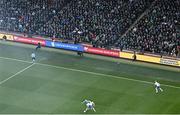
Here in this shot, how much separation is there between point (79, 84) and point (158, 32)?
13597mm

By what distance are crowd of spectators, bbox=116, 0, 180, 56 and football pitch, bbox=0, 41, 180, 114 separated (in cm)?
223

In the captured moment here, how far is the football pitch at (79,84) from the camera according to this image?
4678 centimetres

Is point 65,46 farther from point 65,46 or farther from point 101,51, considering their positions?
point 101,51

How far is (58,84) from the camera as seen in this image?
52375mm

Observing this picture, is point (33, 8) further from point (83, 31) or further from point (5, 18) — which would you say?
point (83, 31)

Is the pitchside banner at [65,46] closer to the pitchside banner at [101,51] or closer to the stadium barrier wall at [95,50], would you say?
the stadium barrier wall at [95,50]

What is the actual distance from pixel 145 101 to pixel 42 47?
21442 millimetres

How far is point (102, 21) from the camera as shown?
64.0 meters

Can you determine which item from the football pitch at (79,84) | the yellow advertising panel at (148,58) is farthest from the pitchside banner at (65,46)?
the yellow advertising panel at (148,58)

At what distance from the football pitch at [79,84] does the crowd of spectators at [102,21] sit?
284 cm


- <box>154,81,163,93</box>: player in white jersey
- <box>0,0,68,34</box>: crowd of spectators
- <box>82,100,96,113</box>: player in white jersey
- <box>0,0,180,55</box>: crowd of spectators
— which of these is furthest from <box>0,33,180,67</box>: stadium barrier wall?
<box>82,100,96,113</box>: player in white jersey

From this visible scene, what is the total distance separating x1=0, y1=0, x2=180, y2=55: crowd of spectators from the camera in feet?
194

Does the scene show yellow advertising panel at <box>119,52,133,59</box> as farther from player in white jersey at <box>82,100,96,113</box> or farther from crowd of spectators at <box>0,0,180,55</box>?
player in white jersey at <box>82,100,96,113</box>

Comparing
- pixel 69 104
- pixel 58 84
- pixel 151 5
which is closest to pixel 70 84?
pixel 58 84
